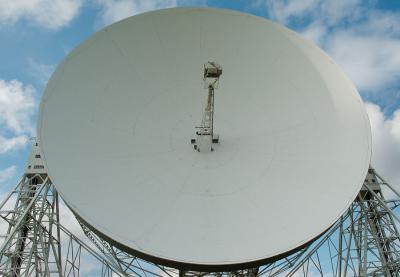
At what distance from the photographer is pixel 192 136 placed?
17.0 meters

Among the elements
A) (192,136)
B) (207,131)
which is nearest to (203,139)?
(207,131)

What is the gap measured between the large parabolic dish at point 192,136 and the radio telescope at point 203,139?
0.05 metres

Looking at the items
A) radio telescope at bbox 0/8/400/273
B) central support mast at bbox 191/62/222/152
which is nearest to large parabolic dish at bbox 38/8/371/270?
radio telescope at bbox 0/8/400/273

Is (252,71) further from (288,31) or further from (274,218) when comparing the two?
(274,218)

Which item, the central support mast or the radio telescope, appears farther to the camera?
the central support mast

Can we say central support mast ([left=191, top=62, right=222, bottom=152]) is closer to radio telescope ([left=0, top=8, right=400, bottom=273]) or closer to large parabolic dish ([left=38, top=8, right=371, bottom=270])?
radio telescope ([left=0, top=8, right=400, bottom=273])

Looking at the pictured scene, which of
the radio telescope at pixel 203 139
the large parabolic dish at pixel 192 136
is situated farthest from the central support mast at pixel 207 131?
the large parabolic dish at pixel 192 136

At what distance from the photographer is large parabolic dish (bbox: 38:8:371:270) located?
13.3 metres

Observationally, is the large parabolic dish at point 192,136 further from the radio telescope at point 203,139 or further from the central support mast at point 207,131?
the central support mast at point 207,131

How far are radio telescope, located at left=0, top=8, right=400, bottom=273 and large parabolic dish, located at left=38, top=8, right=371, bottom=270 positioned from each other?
5 cm

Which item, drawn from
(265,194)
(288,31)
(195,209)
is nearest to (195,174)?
(195,209)

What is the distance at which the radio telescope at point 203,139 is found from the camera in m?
13.3

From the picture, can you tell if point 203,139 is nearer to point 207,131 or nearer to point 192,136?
point 207,131

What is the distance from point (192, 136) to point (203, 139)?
0.88 m
